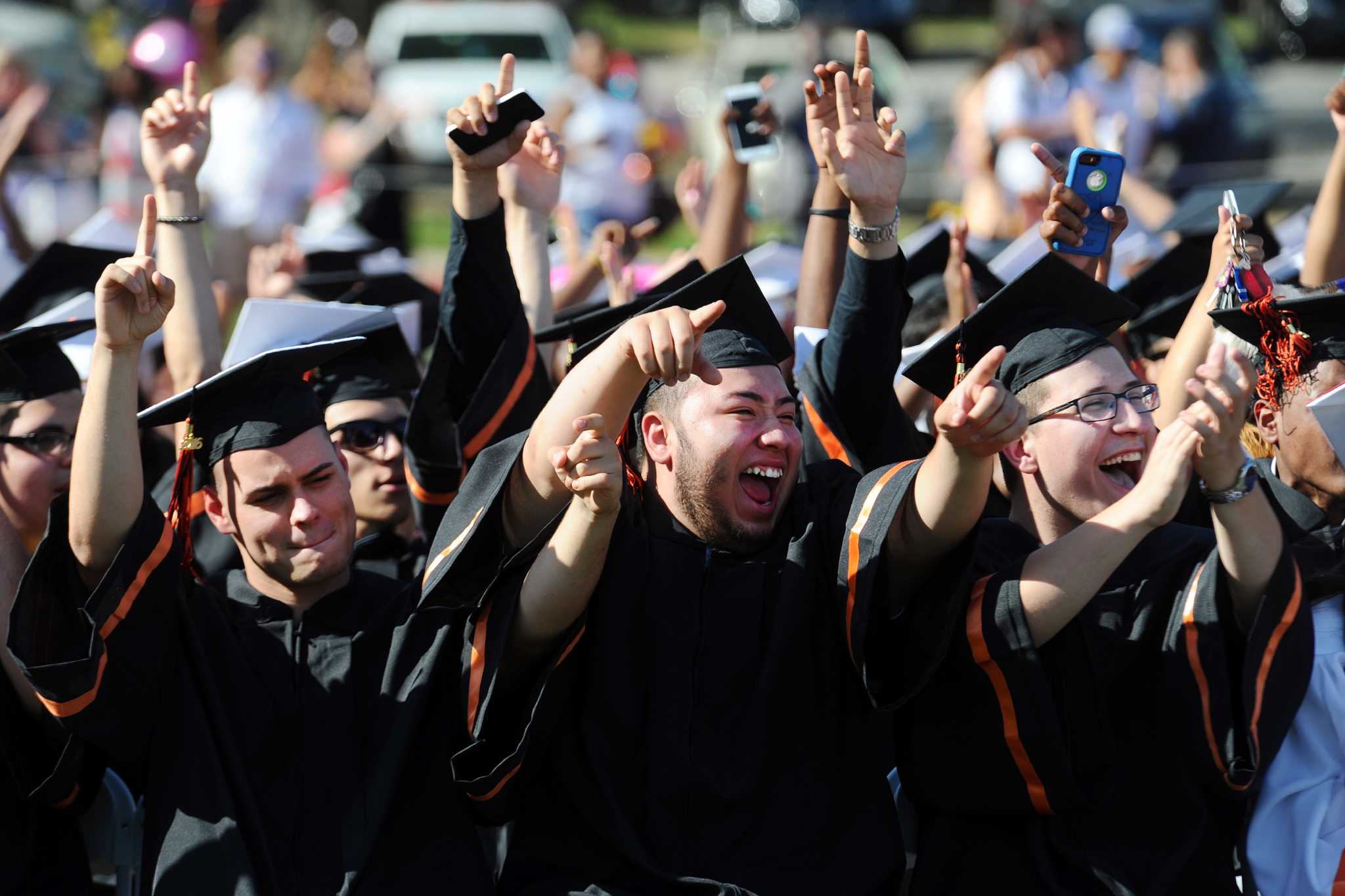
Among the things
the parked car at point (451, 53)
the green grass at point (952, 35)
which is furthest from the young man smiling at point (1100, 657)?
the green grass at point (952, 35)

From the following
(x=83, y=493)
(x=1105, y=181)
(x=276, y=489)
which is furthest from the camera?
(x=1105, y=181)

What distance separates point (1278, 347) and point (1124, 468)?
428 millimetres

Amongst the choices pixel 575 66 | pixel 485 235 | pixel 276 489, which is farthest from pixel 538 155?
pixel 575 66

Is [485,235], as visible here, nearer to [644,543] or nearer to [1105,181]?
[644,543]

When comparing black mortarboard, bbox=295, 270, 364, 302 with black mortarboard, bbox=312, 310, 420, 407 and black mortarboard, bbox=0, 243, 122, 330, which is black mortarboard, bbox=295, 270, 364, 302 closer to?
black mortarboard, bbox=0, 243, 122, 330

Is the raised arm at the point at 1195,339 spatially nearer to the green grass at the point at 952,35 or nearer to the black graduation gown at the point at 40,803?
the black graduation gown at the point at 40,803

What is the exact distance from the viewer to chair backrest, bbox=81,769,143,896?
367cm

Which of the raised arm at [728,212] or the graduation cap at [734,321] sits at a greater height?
the raised arm at [728,212]

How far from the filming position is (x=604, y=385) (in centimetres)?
316

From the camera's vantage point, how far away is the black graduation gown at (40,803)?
139 inches

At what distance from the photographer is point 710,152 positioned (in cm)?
1631

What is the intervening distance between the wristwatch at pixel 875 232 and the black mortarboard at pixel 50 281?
2.39 metres

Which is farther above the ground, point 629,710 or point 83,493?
point 83,493

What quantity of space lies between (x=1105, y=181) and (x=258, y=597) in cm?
234
